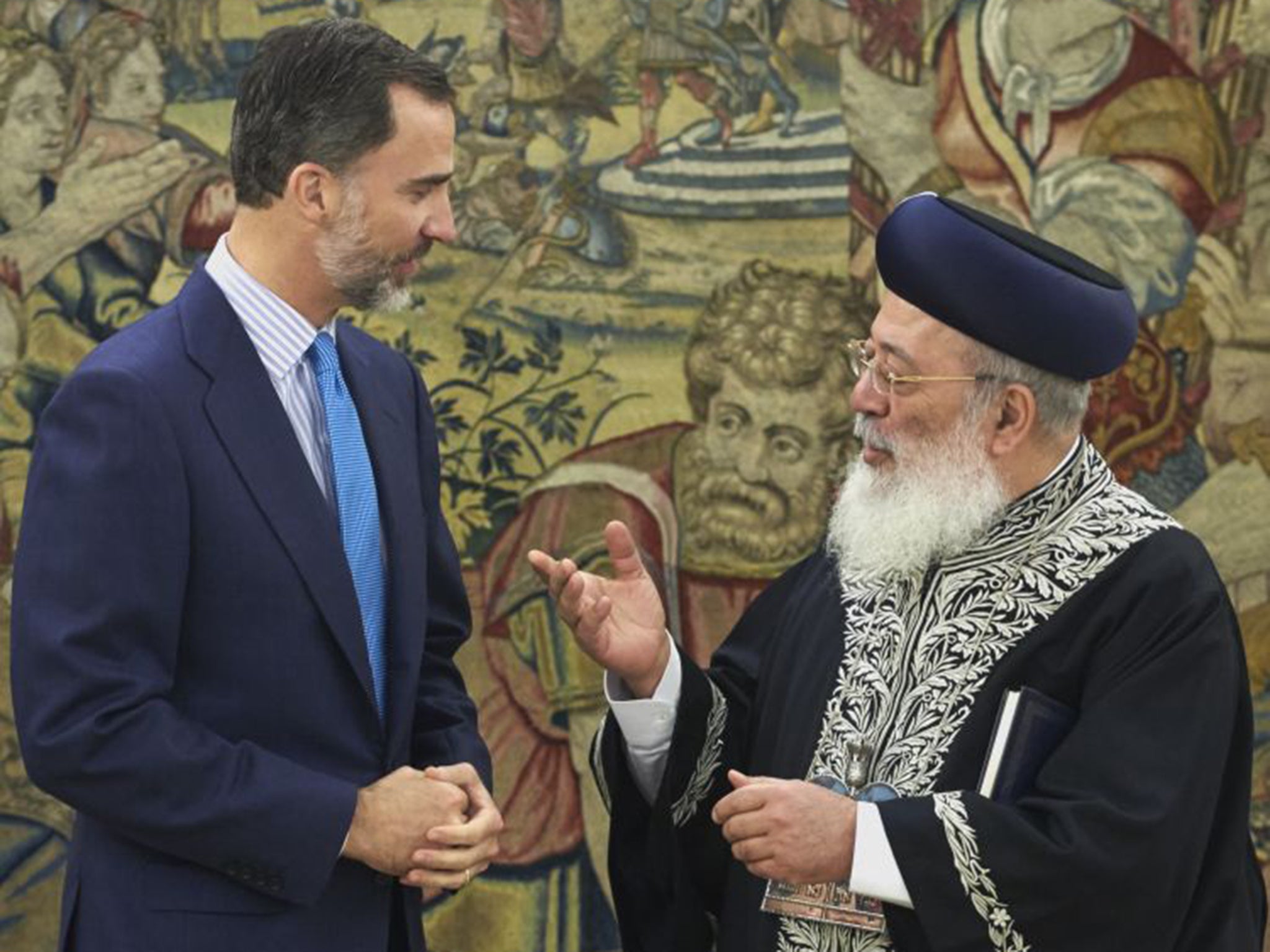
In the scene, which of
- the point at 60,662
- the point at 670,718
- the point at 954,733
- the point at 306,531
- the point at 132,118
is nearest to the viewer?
the point at 60,662

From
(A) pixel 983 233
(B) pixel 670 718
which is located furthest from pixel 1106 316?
(B) pixel 670 718

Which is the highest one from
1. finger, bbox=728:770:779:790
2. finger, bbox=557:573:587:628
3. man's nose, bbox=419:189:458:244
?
man's nose, bbox=419:189:458:244

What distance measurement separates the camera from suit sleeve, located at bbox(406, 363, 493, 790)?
330cm

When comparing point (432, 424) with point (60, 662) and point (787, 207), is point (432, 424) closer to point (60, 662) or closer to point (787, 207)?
point (60, 662)

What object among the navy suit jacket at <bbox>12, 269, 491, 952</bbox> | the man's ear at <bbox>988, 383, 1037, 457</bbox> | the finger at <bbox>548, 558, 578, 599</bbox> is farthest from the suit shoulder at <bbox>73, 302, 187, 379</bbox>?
the man's ear at <bbox>988, 383, 1037, 457</bbox>

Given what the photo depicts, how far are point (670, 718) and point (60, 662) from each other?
3.85 ft

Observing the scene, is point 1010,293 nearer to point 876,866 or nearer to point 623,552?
point 623,552

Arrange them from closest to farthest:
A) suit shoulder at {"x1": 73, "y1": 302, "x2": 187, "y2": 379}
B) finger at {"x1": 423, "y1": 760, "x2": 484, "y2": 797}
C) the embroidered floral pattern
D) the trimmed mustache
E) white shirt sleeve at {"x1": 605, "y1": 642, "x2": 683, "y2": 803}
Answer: suit shoulder at {"x1": 73, "y1": 302, "x2": 187, "y2": 379}
finger at {"x1": 423, "y1": 760, "x2": 484, "y2": 797}
the embroidered floral pattern
the trimmed mustache
white shirt sleeve at {"x1": 605, "y1": 642, "x2": 683, "y2": 803}

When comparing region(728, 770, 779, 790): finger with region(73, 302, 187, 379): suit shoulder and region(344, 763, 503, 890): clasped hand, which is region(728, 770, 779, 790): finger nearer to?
region(344, 763, 503, 890): clasped hand

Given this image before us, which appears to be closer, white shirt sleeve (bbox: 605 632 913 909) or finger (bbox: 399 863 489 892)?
finger (bbox: 399 863 489 892)

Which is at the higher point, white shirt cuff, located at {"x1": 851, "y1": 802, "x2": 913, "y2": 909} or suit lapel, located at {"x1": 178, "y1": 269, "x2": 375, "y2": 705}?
suit lapel, located at {"x1": 178, "y1": 269, "x2": 375, "y2": 705}

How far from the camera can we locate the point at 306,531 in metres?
2.97

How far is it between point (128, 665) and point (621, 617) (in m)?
0.96

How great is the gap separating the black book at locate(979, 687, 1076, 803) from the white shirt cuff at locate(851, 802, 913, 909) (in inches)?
7.5
